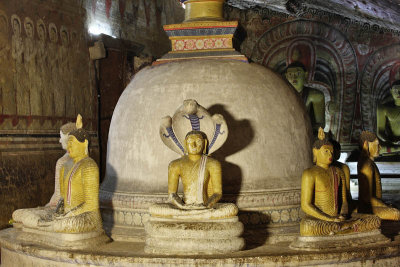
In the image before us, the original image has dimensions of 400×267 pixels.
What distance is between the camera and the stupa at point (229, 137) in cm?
639

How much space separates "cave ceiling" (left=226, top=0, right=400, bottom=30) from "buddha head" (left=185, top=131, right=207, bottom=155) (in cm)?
707

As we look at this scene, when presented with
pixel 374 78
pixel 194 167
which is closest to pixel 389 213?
pixel 194 167

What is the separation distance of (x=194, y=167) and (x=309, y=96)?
20.7 feet

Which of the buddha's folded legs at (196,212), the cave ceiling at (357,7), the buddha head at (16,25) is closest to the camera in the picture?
the buddha's folded legs at (196,212)

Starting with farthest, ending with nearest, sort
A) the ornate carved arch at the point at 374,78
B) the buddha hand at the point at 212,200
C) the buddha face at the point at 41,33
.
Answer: the ornate carved arch at the point at 374,78 → the buddha face at the point at 41,33 → the buddha hand at the point at 212,200

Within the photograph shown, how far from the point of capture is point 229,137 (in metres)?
6.59

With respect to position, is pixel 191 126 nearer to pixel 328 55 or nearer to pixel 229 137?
pixel 229 137

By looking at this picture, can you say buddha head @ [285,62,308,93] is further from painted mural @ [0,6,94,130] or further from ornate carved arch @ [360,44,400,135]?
painted mural @ [0,6,94,130]

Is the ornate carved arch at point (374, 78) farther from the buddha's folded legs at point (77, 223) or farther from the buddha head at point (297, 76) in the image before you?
the buddha's folded legs at point (77, 223)

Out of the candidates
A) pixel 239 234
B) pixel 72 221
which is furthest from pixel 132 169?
pixel 239 234

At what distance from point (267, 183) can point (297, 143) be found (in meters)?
0.66

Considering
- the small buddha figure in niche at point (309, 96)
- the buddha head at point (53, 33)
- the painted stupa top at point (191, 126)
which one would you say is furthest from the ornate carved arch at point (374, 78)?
the painted stupa top at point (191, 126)

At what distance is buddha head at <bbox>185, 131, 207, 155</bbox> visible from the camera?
573 cm

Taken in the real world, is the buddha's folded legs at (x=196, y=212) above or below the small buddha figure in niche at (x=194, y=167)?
below
